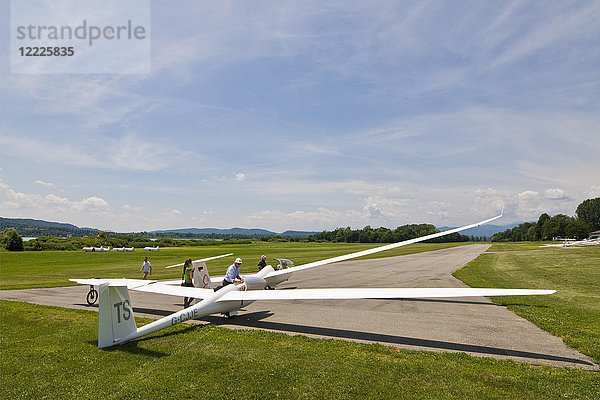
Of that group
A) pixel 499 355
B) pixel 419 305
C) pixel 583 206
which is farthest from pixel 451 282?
pixel 583 206

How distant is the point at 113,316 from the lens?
845cm

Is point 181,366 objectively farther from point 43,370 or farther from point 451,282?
point 451,282

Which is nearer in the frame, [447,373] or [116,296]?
[447,373]

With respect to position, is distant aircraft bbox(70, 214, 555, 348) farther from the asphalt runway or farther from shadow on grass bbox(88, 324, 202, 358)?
the asphalt runway

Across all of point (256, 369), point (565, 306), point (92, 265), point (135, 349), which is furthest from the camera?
point (92, 265)

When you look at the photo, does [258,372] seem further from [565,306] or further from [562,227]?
[562,227]

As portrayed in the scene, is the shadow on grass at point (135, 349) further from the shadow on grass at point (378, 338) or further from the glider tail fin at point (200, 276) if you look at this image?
the glider tail fin at point (200, 276)

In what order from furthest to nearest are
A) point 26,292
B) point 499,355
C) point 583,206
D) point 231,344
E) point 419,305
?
point 583,206, point 26,292, point 419,305, point 231,344, point 499,355

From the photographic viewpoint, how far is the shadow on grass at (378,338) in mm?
8180

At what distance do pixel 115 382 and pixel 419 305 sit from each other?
442 inches

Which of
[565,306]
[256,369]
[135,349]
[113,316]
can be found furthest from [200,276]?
[565,306]

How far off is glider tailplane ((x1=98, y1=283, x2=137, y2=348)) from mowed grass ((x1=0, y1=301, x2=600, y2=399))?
0.31 metres

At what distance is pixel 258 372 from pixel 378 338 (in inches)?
155

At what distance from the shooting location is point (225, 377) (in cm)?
690
